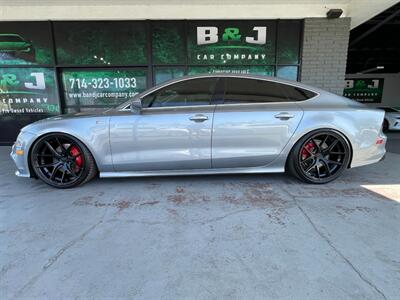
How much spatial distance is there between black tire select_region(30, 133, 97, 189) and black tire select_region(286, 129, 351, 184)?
2667 millimetres

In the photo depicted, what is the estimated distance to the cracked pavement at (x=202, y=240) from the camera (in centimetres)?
186

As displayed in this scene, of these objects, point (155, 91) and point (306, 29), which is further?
point (306, 29)

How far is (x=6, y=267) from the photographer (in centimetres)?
209

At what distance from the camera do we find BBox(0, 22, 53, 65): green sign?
6426mm

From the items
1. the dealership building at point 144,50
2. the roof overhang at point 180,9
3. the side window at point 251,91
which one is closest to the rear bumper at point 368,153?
the side window at point 251,91

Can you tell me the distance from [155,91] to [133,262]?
219 centimetres

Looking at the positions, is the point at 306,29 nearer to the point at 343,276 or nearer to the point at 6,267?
the point at 343,276

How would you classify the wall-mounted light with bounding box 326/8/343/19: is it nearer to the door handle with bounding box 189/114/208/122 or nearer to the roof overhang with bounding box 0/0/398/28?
the roof overhang with bounding box 0/0/398/28

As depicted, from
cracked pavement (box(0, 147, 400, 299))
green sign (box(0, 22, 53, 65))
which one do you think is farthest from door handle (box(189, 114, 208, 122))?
green sign (box(0, 22, 53, 65))

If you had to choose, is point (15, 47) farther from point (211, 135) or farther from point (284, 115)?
point (284, 115)

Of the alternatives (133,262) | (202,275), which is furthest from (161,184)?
(202,275)

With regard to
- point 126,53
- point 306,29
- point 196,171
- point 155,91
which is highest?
point 306,29

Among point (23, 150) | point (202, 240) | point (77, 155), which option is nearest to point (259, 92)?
point (202, 240)

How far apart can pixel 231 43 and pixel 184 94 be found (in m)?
3.48
